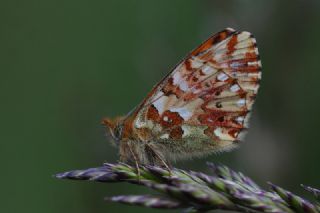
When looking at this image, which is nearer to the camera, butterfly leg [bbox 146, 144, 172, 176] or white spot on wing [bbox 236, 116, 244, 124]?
butterfly leg [bbox 146, 144, 172, 176]

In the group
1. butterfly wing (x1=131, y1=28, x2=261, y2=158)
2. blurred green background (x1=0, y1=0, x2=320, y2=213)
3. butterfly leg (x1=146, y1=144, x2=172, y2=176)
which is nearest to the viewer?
butterfly leg (x1=146, y1=144, x2=172, y2=176)

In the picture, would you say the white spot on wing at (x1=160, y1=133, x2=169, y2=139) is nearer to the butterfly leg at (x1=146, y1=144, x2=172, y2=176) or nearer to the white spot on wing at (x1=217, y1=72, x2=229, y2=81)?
the butterfly leg at (x1=146, y1=144, x2=172, y2=176)

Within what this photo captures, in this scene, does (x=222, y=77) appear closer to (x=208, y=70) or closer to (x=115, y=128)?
(x=208, y=70)

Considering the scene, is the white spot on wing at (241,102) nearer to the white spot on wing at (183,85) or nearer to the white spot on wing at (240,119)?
the white spot on wing at (240,119)

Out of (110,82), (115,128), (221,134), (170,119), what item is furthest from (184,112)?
(110,82)

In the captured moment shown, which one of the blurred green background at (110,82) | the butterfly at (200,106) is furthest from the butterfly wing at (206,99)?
the blurred green background at (110,82)

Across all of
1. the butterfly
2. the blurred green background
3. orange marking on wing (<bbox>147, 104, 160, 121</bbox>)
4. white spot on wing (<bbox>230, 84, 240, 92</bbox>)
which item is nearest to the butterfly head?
the butterfly

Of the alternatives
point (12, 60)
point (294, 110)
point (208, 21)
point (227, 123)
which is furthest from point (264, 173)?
point (12, 60)

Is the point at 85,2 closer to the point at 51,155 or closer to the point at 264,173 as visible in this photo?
the point at 51,155
